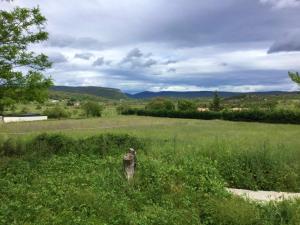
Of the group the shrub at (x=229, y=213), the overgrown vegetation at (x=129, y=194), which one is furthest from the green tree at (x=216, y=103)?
the shrub at (x=229, y=213)

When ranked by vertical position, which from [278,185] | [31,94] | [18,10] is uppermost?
[18,10]

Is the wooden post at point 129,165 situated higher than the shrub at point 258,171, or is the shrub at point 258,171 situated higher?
the wooden post at point 129,165

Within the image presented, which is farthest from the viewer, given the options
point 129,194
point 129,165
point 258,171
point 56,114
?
point 56,114

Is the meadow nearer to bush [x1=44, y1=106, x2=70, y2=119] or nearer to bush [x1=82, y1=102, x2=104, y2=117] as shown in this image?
bush [x1=44, y1=106, x2=70, y2=119]

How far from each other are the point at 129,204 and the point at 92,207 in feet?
3.35

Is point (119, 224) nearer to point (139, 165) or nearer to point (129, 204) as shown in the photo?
point (129, 204)

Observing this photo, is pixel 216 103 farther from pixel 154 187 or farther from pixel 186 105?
pixel 154 187

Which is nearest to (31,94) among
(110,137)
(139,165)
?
(110,137)

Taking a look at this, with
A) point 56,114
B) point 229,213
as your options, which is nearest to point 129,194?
point 229,213

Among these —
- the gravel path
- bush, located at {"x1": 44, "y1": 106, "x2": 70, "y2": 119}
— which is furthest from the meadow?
bush, located at {"x1": 44, "y1": 106, "x2": 70, "y2": 119}

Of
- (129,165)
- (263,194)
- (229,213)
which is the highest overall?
(129,165)

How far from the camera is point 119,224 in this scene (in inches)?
335

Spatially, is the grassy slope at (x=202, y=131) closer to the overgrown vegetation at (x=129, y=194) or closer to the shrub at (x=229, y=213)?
the overgrown vegetation at (x=129, y=194)

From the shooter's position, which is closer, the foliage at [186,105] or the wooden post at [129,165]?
the wooden post at [129,165]
